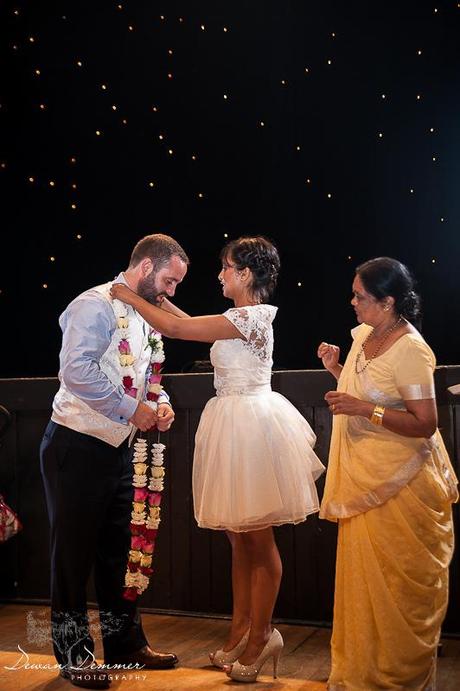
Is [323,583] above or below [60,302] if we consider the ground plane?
below

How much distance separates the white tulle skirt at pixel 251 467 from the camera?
9.37 feet

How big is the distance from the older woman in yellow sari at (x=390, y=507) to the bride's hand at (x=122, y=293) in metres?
0.79

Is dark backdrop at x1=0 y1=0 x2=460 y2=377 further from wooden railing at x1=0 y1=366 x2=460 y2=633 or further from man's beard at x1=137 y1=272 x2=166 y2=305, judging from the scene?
man's beard at x1=137 y1=272 x2=166 y2=305

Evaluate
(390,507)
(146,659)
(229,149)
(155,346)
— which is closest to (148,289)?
(155,346)

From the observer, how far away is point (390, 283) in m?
2.70

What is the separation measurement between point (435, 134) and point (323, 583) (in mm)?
2457

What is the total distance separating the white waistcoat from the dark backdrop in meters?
1.81

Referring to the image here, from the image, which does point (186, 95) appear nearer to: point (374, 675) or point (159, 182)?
point (159, 182)

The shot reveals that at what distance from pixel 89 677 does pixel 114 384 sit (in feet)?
3.33

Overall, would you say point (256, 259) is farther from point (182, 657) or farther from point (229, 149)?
point (229, 149)

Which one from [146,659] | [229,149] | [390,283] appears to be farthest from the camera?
[229,149]

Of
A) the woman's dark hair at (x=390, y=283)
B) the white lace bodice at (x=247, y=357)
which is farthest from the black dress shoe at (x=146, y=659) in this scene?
the woman's dark hair at (x=390, y=283)

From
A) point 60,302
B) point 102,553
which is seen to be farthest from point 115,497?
point 60,302

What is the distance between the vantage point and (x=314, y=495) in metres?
3.02
